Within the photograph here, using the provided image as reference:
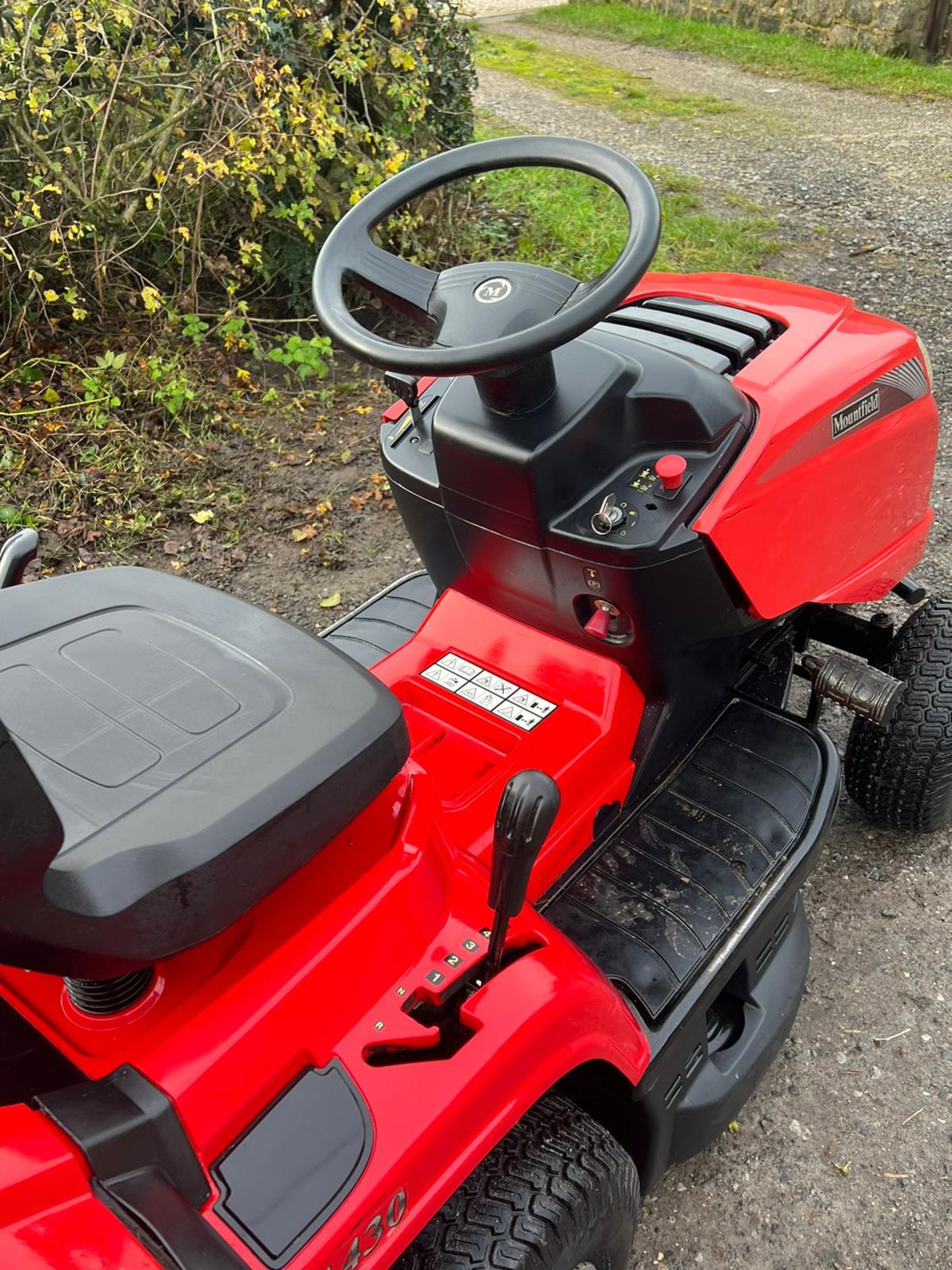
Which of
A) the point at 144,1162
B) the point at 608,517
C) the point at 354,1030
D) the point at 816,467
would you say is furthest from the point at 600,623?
the point at 144,1162

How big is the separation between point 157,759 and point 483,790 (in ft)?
2.32

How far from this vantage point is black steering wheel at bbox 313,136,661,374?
1.50 metres

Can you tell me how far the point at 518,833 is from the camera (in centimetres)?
120

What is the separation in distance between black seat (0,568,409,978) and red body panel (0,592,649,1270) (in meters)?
0.13

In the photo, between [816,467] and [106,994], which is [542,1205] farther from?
[816,467]

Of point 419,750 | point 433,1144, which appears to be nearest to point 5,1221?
point 433,1144

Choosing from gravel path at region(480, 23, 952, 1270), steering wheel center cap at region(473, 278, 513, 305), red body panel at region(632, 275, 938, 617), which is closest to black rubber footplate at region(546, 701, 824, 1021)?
red body panel at region(632, 275, 938, 617)

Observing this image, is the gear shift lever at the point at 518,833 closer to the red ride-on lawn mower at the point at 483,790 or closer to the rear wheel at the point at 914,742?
the red ride-on lawn mower at the point at 483,790

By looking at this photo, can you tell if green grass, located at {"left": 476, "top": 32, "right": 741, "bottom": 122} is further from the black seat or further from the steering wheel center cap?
the black seat

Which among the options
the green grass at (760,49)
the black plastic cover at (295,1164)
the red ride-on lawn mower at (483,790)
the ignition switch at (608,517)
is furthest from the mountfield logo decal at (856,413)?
the green grass at (760,49)

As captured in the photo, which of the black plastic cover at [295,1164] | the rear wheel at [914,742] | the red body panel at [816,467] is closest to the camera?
the black plastic cover at [295,1164]

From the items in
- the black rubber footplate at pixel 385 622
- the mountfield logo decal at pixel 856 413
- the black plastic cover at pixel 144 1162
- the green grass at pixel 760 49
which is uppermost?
the green grass at pixel 760 49

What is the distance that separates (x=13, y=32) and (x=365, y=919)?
12.7 ft

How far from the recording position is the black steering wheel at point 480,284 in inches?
59.0
